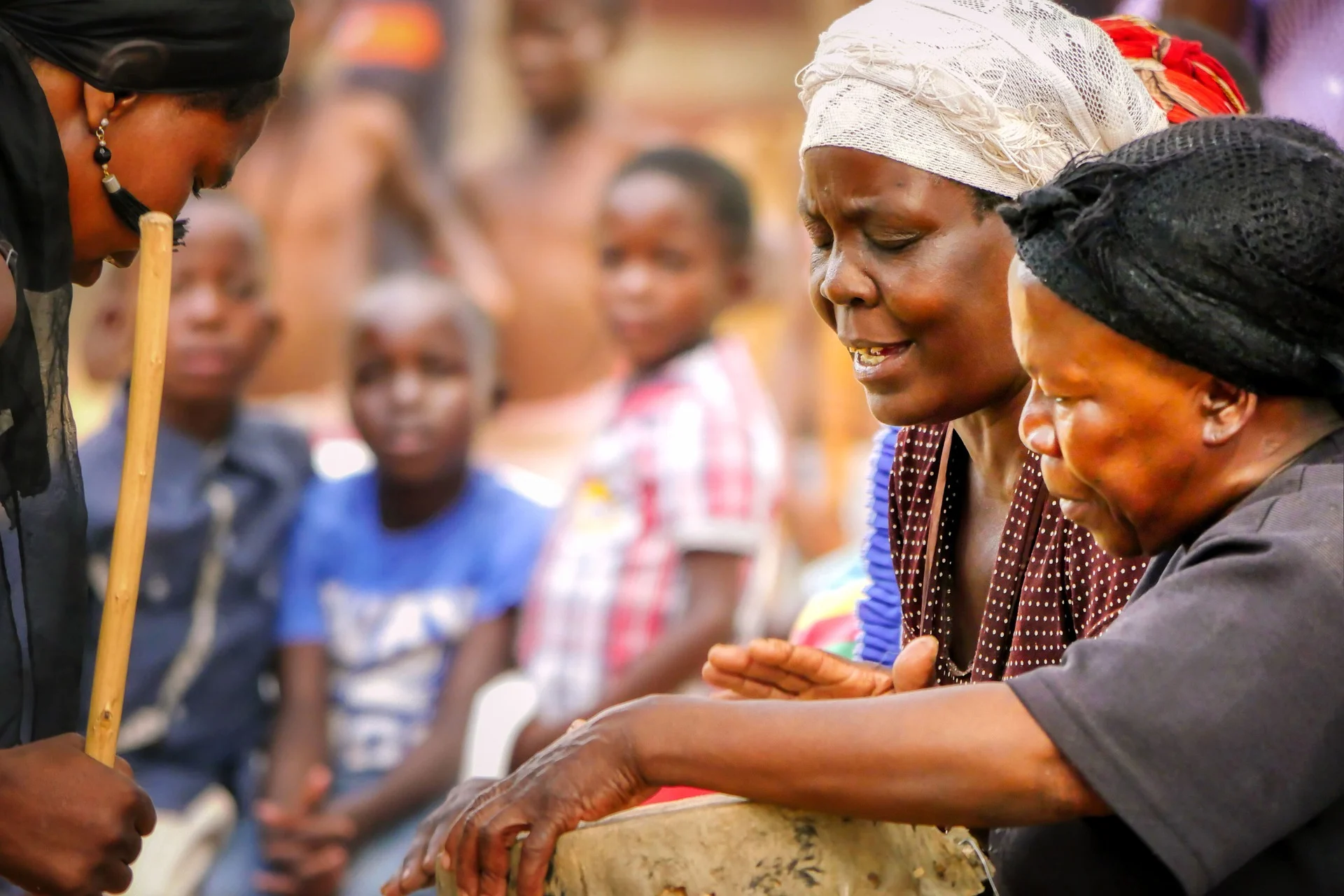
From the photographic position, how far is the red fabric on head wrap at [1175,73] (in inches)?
87.7

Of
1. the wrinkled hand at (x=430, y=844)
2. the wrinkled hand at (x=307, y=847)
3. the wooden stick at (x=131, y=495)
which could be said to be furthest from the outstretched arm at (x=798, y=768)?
the wrinkled hand at (x=307, y=847)

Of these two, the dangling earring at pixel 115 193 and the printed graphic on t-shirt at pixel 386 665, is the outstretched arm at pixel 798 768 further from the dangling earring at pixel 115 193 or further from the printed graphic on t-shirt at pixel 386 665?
the printed graphic on t-shirt at pixel 386 665

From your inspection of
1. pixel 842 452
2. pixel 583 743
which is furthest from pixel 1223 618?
pixel 842 452

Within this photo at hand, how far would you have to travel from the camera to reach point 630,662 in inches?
161

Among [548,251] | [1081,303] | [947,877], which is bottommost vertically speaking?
[548,251]

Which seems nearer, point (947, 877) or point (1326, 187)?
point (1326, 187)

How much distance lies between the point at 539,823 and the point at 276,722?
2.80 metres

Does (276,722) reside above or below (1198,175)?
below

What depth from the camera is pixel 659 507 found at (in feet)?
13.7

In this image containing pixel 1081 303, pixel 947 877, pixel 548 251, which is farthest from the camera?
pixel 548 251

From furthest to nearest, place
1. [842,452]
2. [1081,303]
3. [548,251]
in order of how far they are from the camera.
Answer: [548,251], [842,452], [1081,303]

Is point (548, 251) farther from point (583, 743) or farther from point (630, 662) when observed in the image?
point (583, 743)

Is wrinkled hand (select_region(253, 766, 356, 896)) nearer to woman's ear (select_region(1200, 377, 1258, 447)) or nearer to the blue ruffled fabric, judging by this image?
the blue ruffled fabric

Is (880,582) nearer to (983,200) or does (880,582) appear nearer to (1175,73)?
(983,200)
